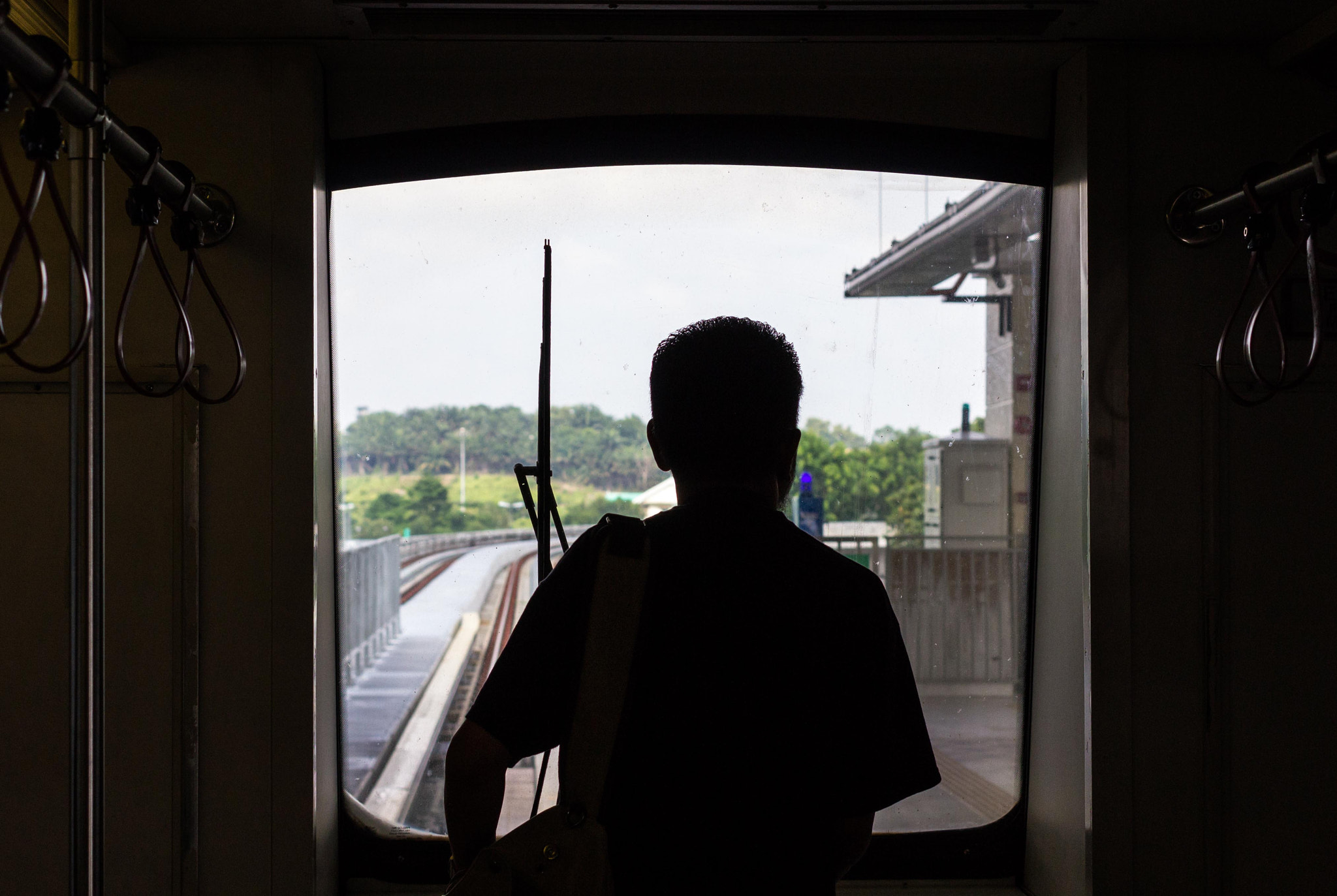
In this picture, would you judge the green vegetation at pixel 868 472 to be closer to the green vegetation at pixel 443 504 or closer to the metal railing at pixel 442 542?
the green vegetation at pixel 443 504

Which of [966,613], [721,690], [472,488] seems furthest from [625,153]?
[721,690]

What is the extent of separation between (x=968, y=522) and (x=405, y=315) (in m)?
1.46

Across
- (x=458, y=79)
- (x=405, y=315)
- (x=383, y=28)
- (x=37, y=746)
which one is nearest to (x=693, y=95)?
(x=458, y=79)

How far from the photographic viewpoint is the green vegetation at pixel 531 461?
6.81 ft

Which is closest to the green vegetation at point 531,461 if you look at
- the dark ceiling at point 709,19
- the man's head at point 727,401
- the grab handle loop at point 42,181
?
the dark ceiling at point 709,19

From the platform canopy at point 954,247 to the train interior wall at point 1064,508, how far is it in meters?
0.17

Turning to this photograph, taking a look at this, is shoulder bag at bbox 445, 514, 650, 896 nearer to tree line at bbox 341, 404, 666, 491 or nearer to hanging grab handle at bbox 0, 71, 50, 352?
hanging grab handle at bbox 0, 71, 50, 352

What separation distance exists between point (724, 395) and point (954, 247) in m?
1.41

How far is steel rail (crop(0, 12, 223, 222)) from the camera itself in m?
0.96

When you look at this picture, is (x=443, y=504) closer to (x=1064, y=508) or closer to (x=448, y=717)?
(x=448, y=717)

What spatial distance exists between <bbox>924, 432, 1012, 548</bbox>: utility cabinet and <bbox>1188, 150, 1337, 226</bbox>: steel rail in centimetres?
65

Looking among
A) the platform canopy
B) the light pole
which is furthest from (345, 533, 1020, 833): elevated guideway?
the platform canopy

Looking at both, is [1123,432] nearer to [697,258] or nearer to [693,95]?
[697,258]

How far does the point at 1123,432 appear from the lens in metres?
1.85
